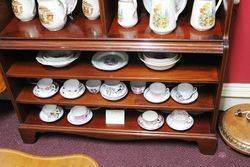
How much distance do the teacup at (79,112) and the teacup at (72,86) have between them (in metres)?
0.11

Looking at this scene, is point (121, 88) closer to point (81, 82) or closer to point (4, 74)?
point (81, 82)

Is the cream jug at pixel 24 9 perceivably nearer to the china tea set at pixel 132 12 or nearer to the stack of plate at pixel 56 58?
the china tea set at pixel 132 12

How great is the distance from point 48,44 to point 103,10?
22cm

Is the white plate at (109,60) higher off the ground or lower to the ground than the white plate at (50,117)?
higher

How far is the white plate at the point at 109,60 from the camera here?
1180mm

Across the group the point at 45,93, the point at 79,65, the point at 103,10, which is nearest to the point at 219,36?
the point at 103,10

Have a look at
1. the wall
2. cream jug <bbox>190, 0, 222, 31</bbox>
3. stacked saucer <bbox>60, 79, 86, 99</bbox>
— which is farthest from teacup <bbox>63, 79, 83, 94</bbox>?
the wall

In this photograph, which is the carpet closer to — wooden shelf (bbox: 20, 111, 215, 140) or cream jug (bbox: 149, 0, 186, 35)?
wooden shelf (bbox: 20, 111, 215, 140)

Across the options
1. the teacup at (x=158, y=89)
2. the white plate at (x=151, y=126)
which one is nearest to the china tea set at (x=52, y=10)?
the teacup at (x=158, y=89)

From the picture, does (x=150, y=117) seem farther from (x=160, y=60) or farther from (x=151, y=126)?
(x=160, y=60)

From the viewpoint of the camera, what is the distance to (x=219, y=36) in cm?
104

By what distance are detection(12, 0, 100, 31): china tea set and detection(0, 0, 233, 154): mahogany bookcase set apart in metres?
0.03

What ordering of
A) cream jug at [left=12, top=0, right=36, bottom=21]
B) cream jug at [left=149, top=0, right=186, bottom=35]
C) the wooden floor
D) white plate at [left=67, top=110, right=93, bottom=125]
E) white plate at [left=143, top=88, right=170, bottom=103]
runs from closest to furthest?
1. the wooden floor
2. cream jug at [left=149, top=0, right=186, bottom=35]
3. cream jug at [left=12, top=0, right=36, bottom=21]
4. white plate at [left=143, top=88, right=170, bottom=103]
5. white plate at [left=67, top=110, right=93, bottom=125]

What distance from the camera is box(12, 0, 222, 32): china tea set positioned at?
102 cm
